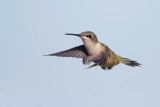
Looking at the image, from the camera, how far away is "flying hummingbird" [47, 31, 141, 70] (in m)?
6.00

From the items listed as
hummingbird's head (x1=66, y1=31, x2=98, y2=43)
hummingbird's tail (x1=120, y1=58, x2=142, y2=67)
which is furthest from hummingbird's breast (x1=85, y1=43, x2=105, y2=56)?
hummingbird's tail (x1=120, y1=58, x2=142, y2=67)

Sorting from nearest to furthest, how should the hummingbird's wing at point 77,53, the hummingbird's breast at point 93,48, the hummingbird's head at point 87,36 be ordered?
the hummingbird's head at point 87,36 < the hummingbird's breast at point 93,48 < the hummingbird's wing at point 77,53

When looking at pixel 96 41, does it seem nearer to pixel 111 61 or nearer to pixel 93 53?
pixel 93 53

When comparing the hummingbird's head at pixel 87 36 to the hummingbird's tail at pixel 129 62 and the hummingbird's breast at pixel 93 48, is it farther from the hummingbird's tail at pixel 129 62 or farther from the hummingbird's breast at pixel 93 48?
the hummingbird's tail at pixel 129 62

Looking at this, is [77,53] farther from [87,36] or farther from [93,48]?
[87,36]

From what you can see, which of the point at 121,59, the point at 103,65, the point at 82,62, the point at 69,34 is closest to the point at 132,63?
the point at 121,59

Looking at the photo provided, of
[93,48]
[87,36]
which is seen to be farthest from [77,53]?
[87,36]

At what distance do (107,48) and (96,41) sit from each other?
0.51 metres

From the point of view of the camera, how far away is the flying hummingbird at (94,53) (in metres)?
6.00

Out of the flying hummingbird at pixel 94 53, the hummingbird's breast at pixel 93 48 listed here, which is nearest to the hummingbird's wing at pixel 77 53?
the flying hummingbird at pixel 94 53

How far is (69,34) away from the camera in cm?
570

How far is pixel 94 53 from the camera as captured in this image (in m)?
6.12

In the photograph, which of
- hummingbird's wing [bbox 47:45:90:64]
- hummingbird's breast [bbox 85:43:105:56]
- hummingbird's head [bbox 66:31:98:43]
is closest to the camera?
hummingbird's head [bbox 66:31:98:43]

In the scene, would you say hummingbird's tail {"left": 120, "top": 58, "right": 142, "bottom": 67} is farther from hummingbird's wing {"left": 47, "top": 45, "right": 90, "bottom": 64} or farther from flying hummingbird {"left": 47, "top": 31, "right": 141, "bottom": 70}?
hummingbird's wing {"left": 47, "top": 45, "right": 90, "bottom": 64}
